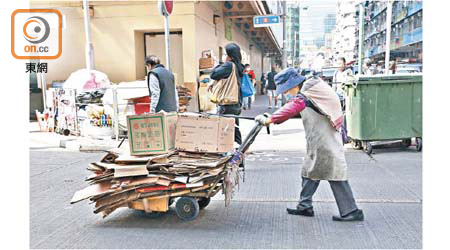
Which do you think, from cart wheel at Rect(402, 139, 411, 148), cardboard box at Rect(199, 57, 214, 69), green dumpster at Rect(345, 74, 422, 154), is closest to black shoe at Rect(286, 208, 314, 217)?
green dumpster at Rect(345, 74, 422, 154)

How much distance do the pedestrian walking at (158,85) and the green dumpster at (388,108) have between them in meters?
3.55

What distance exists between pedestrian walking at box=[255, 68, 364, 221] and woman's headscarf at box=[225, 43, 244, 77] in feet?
6.95

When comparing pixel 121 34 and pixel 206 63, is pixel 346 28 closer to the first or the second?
pixel 206 63

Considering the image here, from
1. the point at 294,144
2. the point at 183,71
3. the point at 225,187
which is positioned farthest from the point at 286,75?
the point at 183,71

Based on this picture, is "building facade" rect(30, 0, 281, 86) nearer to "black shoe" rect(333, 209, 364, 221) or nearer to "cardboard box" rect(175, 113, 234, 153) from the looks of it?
"cardboard box" rect(175, 113, 234, 153)

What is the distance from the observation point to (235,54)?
6395 mm

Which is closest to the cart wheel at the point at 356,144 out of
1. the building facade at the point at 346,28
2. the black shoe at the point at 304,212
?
the black shoe at the point at 304,212

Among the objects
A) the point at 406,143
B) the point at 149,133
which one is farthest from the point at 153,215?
the point at 406,143

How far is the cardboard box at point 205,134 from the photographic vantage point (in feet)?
14.0

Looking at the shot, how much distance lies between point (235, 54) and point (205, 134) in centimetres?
243

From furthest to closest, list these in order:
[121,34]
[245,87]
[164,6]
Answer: [121,34], [164,6], [245,87]

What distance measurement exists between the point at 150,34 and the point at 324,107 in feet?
36.1

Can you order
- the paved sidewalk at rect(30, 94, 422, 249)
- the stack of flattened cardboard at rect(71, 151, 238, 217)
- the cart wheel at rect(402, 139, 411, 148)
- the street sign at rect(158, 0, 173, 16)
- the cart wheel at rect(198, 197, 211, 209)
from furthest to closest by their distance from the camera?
the cart wheel at rect(402, 139, 411, 148), the street sign at rect(158, 0, 173, 16), the cart wheel at rect(198, 197, 211, 209), the stack of flattened cardboard at rect(71, 151, 238, 217), the paved sidewalk at rect(30, 94, 422, 249)

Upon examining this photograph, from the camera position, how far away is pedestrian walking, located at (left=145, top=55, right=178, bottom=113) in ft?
19.9
